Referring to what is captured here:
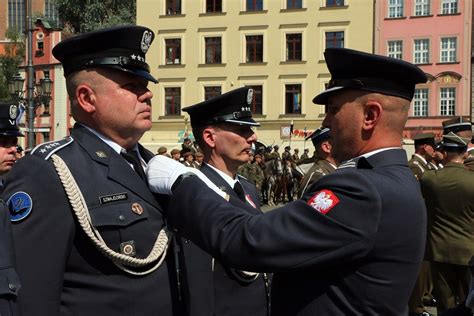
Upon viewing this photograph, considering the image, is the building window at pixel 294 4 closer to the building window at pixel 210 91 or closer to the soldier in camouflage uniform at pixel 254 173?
the building window at pixel 210 91

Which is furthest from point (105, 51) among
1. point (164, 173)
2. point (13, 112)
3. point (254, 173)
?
point (254, 173)

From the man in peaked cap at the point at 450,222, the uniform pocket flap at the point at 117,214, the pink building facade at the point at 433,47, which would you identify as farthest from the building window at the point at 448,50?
the uniform pocket flap at the point at 117,214

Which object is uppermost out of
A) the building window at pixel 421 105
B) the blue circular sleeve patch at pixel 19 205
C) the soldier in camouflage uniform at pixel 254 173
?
the building window at pixel 421 105

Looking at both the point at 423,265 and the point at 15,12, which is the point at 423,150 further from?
the point at 15,12

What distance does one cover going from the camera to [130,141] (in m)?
2.53

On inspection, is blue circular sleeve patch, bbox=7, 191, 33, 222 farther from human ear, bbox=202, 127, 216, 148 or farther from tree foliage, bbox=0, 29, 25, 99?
tree foliage, bbox=0, 29, 25, 99

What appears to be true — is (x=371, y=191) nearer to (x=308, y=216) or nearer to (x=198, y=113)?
(x=308, y=216)

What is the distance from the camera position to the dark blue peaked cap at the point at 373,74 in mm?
2186

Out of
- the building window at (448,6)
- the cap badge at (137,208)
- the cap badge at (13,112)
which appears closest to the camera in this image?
the cap badge at (137,208)

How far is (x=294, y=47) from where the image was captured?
35094mm

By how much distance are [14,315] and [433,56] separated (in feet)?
116

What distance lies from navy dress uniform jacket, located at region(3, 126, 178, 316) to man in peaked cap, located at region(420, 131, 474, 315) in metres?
4.64

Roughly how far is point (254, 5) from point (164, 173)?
113 feet

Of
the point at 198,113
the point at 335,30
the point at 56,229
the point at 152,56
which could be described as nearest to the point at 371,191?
the point at 56,229
